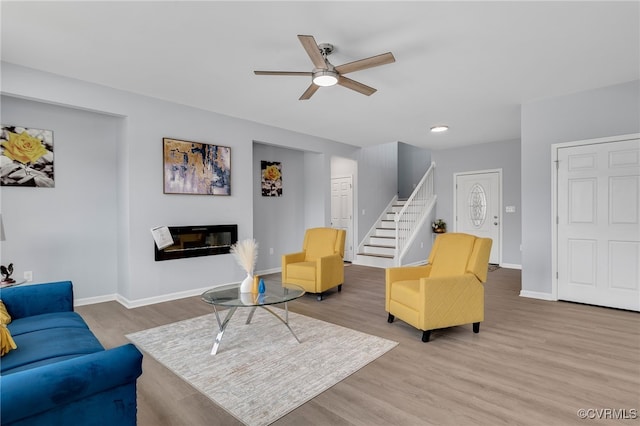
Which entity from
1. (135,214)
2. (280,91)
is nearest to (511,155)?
(280,91)

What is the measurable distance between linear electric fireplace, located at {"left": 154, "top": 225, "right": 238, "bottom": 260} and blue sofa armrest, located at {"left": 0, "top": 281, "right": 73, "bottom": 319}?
175 cm

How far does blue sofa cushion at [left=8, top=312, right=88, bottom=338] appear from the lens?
6.80ft

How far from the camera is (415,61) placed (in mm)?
3291

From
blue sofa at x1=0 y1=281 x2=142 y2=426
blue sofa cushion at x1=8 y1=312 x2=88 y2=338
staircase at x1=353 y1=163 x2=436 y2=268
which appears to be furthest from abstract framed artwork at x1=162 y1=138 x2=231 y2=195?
staircase at x1=353 y1=163 x2=436 y2=268

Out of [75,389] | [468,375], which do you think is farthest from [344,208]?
[75,389]

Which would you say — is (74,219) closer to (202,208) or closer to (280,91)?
(202,208)

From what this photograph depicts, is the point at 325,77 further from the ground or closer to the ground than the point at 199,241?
further from the ground

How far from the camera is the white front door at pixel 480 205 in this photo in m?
7.03

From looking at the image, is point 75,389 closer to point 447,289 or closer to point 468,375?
point 468,375

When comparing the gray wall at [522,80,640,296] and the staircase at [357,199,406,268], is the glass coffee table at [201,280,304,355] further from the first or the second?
the staircase at [357,199,406,268]

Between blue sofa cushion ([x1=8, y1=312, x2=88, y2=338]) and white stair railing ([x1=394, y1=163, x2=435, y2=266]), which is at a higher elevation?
white stair railing ([x1=394, y1=163, x2=435, y2=266])

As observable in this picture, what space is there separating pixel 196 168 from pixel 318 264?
221 cm

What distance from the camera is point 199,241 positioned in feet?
15.5

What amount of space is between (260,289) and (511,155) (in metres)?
6.14
